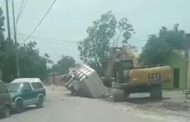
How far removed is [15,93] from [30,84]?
8.52 ft

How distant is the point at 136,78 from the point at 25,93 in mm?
8825

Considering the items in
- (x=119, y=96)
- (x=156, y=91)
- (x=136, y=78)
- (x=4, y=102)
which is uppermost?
(x=136, y=78)

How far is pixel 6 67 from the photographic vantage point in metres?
45.8

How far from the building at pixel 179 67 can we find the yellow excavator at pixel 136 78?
1642cm

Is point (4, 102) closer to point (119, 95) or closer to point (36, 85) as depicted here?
point (36, 85)

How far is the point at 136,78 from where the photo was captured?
37656 mm

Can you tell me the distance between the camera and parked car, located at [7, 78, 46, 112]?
103 ft

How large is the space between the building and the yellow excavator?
16418 millimetres

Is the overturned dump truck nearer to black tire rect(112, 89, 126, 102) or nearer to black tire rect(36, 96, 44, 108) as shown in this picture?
black tire rect(112, 89, 126, 102)

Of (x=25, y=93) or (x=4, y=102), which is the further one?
(x=25, y=93)

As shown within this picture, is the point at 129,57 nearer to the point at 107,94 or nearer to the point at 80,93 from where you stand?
the point at 107,94

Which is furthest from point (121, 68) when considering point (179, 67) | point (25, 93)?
point (179, 67)

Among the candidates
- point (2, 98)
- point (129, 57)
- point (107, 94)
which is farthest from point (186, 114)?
point (107, 94)

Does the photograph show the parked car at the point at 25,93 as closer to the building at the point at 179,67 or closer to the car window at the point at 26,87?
the car window at the point at 26,87
